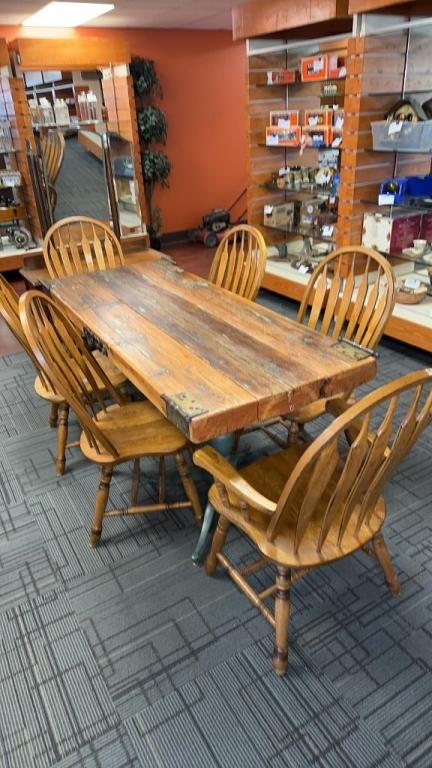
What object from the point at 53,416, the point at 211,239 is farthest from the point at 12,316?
the point at 211,239

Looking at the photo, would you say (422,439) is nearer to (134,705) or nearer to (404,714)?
(404,714)

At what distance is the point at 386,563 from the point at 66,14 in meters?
5.08

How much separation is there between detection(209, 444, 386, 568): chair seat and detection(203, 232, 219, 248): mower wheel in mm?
4963

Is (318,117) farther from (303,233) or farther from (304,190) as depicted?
(303,233)

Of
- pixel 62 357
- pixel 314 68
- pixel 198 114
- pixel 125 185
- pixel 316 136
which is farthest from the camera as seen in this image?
pixel 198 114

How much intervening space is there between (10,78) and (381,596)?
5186 mm

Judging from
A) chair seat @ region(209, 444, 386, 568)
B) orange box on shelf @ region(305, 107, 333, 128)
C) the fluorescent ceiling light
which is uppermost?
the fluorescent ceiling light

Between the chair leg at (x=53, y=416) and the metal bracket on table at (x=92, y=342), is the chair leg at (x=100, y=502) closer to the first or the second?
the metal bracket on table at (x=92, y=342)

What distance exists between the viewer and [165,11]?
473cm

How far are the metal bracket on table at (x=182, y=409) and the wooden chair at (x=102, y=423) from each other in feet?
1.14

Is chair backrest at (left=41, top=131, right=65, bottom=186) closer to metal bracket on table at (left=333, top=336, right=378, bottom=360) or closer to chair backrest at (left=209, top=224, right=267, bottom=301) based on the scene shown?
chair backrest at (left=209, top=224, right=267, bottom=301)

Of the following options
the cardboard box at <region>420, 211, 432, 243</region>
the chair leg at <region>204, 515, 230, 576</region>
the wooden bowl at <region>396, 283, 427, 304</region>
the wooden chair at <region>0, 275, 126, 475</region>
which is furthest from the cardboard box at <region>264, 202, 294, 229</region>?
the chair leg at <region>204, 515, 230, 576</region>

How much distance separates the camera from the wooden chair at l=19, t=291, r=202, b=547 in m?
1.81

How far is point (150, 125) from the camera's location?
5664 millimetres
